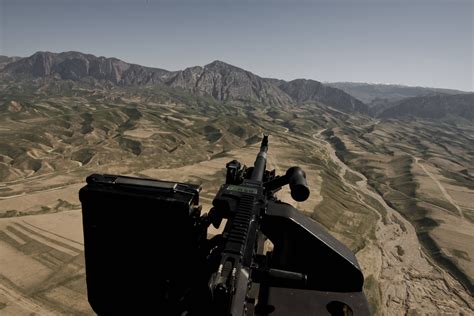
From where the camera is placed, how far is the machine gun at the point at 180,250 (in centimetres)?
680

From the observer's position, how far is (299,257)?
741cm

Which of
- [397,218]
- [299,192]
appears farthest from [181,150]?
[299,192]

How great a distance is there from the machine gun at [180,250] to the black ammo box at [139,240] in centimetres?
2

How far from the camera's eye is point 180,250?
23.3 feet

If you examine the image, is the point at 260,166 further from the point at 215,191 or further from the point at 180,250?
the point at 215,191

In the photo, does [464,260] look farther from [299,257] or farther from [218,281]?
[218,281]

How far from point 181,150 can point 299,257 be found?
120m

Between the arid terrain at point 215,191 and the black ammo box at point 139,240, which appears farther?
the arid terrain at point 215,191

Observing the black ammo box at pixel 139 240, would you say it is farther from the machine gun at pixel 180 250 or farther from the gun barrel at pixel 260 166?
the gun barrel at pixel 260 166

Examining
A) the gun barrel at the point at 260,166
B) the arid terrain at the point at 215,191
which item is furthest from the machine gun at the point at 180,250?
the arid terrain at the point at 215,191

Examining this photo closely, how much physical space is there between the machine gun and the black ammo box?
22 mm

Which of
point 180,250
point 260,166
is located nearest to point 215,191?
point 260,166

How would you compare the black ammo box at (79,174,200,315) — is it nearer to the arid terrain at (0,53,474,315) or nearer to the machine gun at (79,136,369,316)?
the machine gun at (79,136,369,316)

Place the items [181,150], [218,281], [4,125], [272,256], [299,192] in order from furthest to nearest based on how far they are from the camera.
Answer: [4,125] → [181,150] → [299,192] → [272,256] → [218,281]
